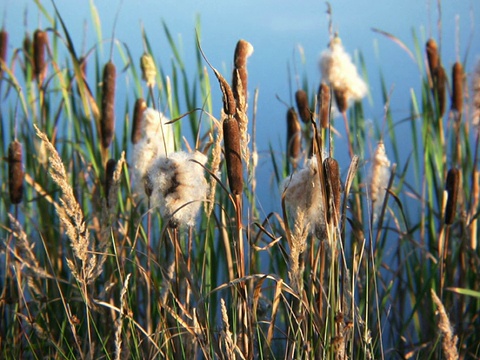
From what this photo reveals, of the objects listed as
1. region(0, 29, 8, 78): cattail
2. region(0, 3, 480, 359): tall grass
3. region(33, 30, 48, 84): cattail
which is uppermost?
region(0, 29, 8, 78): cattail

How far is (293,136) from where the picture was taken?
2568 millimetres

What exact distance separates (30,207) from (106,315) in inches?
45.2

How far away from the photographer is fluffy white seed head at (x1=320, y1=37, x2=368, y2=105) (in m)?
2.83

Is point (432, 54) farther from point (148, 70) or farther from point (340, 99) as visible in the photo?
point (148, 70)

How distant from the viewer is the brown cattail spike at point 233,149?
56.3 inches

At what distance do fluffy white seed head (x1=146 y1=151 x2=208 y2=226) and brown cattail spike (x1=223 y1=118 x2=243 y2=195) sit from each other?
258 mm

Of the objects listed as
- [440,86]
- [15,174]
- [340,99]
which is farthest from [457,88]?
[15,174]

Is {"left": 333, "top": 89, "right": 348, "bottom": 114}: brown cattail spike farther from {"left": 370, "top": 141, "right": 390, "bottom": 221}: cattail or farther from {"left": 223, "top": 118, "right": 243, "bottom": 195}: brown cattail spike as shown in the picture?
{"left": 223, "top": 118, "right": 243, "bottom": 195}: brown cattail spike

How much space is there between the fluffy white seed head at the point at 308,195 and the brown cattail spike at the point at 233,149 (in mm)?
159

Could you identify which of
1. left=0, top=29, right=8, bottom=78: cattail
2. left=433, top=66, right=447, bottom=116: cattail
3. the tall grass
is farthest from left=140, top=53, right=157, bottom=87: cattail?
left=433, top=66, right=447, bottom=116: cattail

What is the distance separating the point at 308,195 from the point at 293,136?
1019 millimetres

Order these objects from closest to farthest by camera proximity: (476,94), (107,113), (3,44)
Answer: (107,113)
(476,94)
(3,44)

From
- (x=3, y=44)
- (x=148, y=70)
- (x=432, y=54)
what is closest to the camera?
(x=148, y=70)

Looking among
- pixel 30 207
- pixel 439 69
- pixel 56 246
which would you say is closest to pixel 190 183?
pixel 56 246
